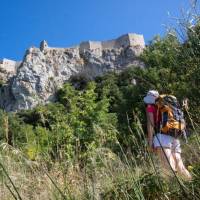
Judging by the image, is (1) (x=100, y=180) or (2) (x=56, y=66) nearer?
(1) (x=100, y=180)

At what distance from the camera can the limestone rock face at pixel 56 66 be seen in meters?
55.7

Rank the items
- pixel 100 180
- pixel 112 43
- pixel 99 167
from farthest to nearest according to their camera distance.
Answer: pixel 112 43 → pixel 99 167 → pixel 100 180

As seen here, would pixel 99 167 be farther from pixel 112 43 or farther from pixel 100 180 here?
pixel 112 43

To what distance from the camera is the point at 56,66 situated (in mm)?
62469

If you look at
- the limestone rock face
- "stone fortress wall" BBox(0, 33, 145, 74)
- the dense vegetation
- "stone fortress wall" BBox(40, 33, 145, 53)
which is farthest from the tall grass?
"stone fortress wall" BBox(40, 33, 145, 53)

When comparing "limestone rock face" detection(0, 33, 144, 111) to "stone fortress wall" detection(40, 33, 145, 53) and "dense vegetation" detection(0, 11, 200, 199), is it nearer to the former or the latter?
"stone fortress wall" detection(40, 33, 145, 53)

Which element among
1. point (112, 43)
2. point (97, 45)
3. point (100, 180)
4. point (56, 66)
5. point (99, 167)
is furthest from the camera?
point (112, 43)

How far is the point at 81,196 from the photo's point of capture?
244 cm

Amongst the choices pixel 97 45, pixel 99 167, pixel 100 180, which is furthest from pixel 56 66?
pixel 100 180

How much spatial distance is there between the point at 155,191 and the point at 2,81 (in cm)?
6120

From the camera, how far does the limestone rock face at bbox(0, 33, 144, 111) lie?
183 ft

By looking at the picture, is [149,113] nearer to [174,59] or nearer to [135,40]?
[174,59]

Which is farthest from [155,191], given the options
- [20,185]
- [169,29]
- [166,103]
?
[169,29]

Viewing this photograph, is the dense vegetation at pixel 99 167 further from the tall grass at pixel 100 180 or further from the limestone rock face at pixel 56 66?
the limestone rock face at pixel 56 66
